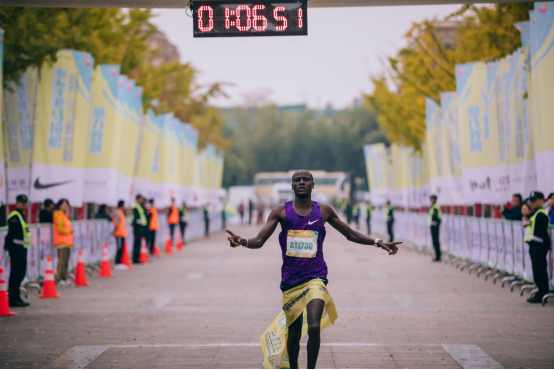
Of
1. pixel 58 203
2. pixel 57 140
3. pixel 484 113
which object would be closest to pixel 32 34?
pixel 57 140

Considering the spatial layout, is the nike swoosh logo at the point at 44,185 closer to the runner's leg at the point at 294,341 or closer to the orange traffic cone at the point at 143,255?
the orange traffic cone at the point at 143,255

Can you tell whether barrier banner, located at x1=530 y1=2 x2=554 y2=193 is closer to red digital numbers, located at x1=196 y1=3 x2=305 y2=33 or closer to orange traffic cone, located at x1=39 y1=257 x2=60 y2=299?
red digital numbers, located at x1=196 y1=3 x2=305 y2=33

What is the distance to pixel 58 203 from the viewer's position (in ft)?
59.1

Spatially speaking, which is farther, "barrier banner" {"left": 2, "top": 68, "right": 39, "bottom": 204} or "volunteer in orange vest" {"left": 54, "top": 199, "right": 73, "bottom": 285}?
"barrier banner" {"left": 2, "top": 68, "right": 39, "bottom": 204}

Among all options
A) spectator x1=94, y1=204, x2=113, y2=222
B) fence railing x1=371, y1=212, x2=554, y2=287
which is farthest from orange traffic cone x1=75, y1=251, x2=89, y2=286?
fence railing x1=371, y1=212, x2=554, y2=287

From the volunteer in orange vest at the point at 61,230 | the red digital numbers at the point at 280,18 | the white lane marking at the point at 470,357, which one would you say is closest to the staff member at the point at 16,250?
the volunteer in orange vest at the point at 61,230

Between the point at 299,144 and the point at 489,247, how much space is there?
337 ft

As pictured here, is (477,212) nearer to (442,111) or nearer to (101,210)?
(442,111)

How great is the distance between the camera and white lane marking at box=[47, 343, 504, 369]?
8.77 meters

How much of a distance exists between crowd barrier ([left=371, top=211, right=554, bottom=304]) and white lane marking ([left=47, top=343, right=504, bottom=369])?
578cm

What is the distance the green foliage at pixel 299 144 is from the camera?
389ft

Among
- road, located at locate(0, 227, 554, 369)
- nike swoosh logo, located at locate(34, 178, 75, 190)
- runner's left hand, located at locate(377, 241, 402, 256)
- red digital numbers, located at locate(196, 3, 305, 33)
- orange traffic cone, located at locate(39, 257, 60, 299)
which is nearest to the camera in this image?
runner's left hand, located at locate(377, 241, 402, 256)

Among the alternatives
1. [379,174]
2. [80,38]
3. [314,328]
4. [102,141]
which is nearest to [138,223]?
[102,141]

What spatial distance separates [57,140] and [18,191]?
58.4 inches
